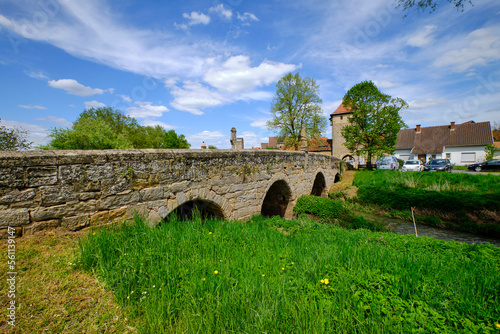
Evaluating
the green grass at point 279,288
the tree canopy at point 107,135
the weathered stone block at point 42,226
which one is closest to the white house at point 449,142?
the tree canopy at point 107,135

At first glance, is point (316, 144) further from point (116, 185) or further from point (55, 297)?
point (55, 297)

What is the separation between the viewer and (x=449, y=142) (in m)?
35.7

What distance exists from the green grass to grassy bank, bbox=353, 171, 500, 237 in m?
8.81

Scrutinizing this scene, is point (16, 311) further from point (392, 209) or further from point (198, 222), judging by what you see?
point (392, 209)

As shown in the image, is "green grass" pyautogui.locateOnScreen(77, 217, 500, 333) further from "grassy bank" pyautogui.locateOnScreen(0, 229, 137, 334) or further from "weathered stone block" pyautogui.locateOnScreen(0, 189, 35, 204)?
"weathered stone block" pyautogui.locateOnScreen(0, 189, 35, 204)

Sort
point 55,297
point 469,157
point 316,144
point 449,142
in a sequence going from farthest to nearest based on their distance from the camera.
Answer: point 449,142 < point 469,157 < point 316,144 < point 55,297

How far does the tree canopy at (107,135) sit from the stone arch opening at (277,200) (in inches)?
345

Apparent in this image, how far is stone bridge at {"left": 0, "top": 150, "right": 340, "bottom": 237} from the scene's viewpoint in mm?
2793

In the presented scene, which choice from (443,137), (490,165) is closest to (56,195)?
(490,165)

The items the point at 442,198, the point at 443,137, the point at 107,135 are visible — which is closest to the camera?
the point at 442,198

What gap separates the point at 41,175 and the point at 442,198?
47.0 feet

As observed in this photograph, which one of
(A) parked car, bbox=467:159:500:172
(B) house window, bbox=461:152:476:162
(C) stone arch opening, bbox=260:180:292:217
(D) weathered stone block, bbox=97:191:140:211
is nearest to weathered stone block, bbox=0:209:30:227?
(D) weathered stone block, bbox=97:191:140:211

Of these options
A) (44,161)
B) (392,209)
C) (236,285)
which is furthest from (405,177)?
(44,161)

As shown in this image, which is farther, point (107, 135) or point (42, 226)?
point (107, 135)
